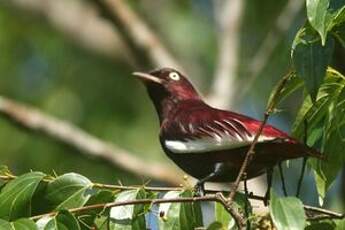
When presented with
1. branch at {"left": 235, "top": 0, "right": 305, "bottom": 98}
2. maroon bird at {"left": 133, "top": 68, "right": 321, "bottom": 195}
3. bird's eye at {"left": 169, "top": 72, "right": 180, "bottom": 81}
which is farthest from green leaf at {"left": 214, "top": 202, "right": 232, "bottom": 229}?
branch at {"left": 235, "top": 0, "right": 305, "bottom": 98}

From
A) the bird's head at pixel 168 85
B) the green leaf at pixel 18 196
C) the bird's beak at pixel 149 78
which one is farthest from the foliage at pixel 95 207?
the bird's beak at pixel 149 78

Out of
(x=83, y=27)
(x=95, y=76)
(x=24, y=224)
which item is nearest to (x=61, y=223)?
(x=24, y=224)

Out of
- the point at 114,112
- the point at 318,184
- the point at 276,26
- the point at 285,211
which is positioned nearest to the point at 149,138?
the point at 114,112

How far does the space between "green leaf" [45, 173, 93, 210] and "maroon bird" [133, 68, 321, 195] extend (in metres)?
0.33

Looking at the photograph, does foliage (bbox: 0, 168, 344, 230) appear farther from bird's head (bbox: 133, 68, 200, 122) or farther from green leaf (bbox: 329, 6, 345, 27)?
bird's head (bbox: 133, 68, 200, 122)

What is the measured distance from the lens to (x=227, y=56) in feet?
27.2

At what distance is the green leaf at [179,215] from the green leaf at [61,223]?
0.27 m

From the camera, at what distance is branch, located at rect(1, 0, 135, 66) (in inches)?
376

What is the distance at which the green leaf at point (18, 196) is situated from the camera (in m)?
3.03

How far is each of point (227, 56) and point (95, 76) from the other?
2.92 meters

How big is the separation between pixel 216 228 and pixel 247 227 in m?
0.10

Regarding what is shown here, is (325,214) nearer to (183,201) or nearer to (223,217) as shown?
(223,217)

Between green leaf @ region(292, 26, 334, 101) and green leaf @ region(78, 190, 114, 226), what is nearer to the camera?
green leaf @ region(292, 26, 334, 101)

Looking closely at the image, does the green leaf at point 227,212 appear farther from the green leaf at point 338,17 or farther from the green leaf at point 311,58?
the green leaf at point 338,17
